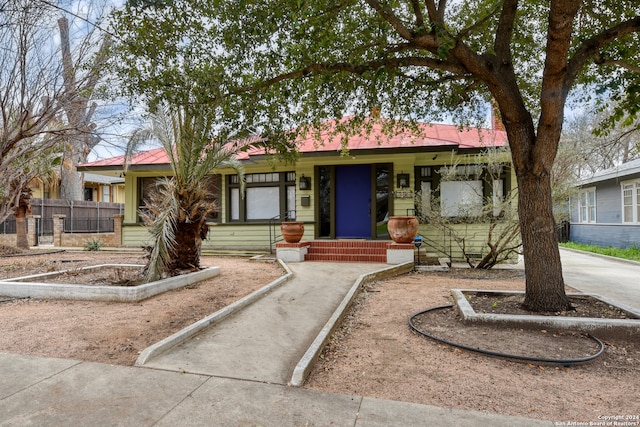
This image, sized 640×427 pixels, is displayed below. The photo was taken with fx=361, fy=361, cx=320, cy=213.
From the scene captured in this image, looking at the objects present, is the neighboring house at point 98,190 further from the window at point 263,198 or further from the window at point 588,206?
the window at point 588,206

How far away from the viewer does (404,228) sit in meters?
8.74

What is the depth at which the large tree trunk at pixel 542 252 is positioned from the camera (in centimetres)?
445

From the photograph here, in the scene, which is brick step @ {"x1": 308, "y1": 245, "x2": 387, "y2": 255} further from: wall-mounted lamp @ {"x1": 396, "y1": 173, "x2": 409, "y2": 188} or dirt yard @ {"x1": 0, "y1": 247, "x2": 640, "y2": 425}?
dirt yard @ {"x1": 0, "y1": 247, "x2": 640, "y2": 425}

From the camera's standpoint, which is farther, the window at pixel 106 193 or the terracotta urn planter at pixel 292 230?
the window at pixel 106 193

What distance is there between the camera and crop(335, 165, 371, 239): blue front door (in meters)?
11.0

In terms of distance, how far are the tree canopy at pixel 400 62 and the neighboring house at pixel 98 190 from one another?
812 inches

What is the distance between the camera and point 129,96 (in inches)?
231

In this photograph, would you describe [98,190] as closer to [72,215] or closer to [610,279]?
[72,215]

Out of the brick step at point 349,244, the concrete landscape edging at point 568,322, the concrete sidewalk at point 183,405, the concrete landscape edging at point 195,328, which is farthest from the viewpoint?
the brick step at point 349,244

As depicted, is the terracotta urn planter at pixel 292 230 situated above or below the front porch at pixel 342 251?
above

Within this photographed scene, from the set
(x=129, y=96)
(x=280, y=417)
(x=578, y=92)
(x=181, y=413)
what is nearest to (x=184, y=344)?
(x=181, y=413)

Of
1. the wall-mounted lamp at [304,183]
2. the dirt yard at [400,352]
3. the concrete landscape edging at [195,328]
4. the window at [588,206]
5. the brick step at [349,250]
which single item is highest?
the wall-mounted lamp at [304,183]

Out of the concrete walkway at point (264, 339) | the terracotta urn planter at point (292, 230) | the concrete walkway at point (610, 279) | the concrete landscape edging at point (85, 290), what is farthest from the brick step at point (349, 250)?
the concrete landscape edging at point (85, 290)

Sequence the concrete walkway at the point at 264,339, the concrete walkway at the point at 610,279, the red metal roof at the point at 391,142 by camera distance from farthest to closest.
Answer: the red metal roof at the point at 391,142, the concrete walkway at the point at 610,279, the concrete walkway at the point at 264,339
